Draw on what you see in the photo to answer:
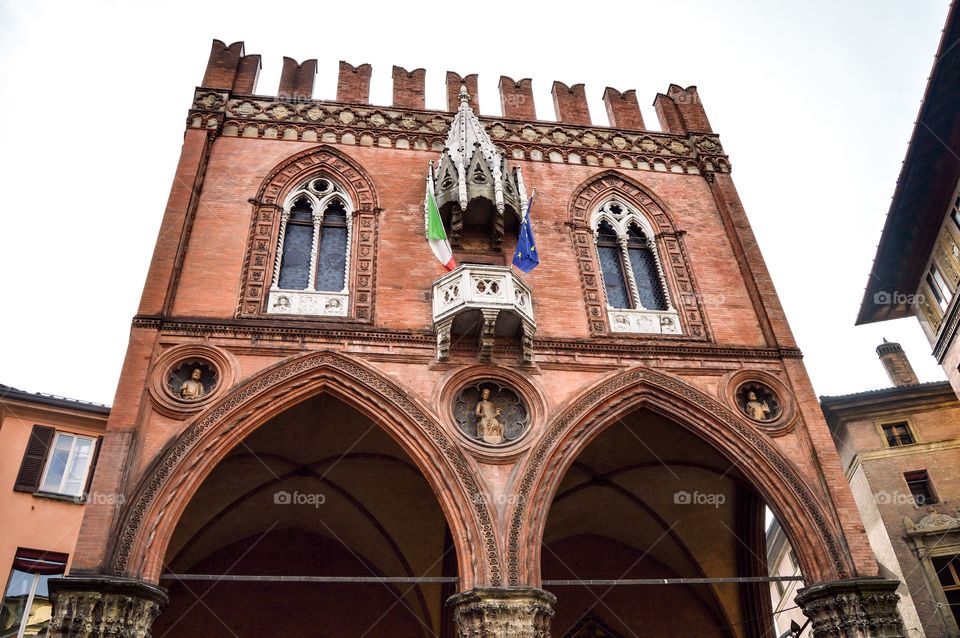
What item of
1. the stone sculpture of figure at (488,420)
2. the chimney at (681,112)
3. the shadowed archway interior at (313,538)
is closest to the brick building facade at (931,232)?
the chimney at (681,112)

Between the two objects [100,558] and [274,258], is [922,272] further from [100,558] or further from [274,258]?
[100,558]

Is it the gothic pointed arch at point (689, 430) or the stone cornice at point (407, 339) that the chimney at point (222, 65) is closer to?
the stone cornice at point (407, 339)

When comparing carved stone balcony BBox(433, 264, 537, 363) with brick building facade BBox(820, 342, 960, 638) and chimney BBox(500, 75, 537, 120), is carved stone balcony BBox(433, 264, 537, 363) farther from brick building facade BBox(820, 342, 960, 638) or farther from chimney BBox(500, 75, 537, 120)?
brick building facade BBox(820, 342, 960, 638)

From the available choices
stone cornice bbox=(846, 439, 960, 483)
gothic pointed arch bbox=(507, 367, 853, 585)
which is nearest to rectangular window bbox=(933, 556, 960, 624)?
stone cornice bbox=(846, 439, 960, 483)

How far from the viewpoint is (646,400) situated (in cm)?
1281

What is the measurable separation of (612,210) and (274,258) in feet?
22.8

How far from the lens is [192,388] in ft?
38.0

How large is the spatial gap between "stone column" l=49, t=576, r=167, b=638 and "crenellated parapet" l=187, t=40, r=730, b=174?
9.19 meters

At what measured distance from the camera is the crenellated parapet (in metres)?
15.8

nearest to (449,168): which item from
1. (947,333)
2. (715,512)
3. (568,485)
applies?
(568,485)

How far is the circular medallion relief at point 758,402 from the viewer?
13.0 m

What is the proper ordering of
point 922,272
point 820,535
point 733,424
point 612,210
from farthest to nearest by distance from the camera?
1. point 922,272
2. point 612,210
3. point 733,424
4. point 820,535

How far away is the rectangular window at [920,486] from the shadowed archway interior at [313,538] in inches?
473

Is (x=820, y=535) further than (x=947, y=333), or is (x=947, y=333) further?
(x=947, y=333)
